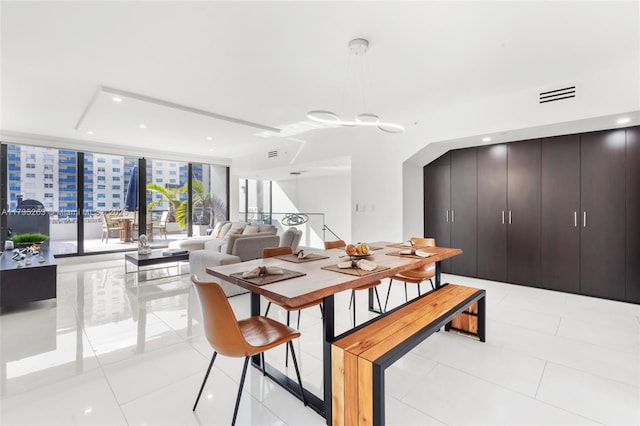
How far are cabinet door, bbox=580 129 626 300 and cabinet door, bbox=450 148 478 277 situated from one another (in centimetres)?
Answer: 135

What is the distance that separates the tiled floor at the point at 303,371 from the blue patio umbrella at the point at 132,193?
399 cm

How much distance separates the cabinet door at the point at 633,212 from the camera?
146 inches

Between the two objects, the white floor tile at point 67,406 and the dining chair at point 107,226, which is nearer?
the white floor tile at point 67,406

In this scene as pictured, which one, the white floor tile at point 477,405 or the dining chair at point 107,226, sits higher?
the dining chair at point 107,226

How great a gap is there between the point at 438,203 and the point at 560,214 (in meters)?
1.74

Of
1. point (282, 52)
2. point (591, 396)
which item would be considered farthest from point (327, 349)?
point (282, 52)

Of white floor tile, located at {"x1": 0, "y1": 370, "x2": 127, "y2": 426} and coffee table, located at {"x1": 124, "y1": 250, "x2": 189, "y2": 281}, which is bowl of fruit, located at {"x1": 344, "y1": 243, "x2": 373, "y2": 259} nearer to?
white floor tile, located at {"x1": 0, "y1": 370, "x2": 127, "y2": 426}

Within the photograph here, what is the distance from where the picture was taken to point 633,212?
375 centimetres

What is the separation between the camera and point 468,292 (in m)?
2.82

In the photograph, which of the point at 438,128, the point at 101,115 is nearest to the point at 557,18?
the point at 438,128

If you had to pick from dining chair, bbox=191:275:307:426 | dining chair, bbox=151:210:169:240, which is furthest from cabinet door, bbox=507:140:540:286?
dining chair, bbox=151:210:169:240

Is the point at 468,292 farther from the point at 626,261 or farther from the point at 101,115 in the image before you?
the point at 101,115

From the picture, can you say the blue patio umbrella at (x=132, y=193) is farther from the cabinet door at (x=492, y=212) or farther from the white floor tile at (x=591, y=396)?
the white floor tile at (x=591, y=396)

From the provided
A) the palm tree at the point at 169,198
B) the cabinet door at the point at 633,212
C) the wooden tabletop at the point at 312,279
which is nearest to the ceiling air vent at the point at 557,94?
the cabinet door at the point at 633,212
